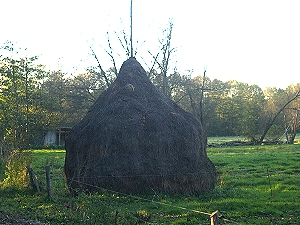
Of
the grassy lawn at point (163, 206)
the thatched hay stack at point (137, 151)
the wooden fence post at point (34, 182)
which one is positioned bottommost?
the grassy lawn at point (163, 206)

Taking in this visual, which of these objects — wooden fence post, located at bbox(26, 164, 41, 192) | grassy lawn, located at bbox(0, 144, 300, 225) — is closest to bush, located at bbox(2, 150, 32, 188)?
grassy lawn, located at bbox(0, 144, 300, 225)

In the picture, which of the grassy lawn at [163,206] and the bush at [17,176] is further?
the bush at [17,176]

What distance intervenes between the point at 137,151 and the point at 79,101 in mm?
26530

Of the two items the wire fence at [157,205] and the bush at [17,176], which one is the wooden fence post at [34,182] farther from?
the bush at [17,176]

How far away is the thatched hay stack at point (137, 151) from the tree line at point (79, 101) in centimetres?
782

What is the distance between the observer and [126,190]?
11617 millimetres

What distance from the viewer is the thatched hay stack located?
11.7 meters

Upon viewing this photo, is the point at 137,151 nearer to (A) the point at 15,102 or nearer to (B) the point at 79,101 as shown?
(A) the point at 15,102

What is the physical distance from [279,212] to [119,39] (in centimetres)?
2978

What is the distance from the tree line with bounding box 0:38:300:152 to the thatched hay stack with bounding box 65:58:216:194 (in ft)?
25.7

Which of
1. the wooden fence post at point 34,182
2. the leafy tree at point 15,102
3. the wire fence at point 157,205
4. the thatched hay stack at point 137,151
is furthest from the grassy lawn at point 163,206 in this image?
the leafy tree at point 15,102

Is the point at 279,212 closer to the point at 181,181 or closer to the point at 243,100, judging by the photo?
the point at 181,181

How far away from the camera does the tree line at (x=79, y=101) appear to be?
22.9 m

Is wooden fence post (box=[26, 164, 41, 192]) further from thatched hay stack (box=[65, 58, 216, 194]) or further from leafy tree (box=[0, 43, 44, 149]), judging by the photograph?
leafy tree (box=[0, 43, 44, 149])
